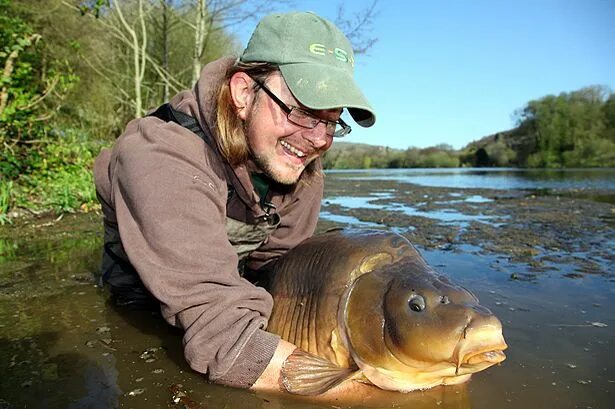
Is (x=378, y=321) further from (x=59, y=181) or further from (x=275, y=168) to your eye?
(x=59, y=181)

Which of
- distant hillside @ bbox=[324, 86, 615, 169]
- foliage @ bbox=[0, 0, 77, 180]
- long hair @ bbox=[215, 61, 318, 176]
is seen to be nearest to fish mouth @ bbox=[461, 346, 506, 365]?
long hair @ bbox=[215, 61, 318, 176]

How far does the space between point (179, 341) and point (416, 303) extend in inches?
43.0

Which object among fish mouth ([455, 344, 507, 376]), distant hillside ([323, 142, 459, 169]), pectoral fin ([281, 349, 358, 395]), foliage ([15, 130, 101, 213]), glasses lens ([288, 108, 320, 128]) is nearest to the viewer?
fish mouth ([455, 344, 507, 376])

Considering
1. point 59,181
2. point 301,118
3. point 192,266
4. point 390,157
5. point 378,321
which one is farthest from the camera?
point 390,157

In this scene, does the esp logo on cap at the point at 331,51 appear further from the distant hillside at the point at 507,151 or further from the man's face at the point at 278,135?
the distant hillside at the point at 507,151

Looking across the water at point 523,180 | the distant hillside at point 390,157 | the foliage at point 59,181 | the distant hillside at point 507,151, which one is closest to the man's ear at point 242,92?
the foliage at point 59,181

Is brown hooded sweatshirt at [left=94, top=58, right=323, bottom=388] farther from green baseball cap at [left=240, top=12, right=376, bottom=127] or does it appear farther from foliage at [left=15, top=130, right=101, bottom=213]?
foliage at [left=15, top=130, right=101, bottom=213]

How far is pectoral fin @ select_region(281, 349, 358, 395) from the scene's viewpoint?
1.53 m

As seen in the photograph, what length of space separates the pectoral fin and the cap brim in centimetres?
95

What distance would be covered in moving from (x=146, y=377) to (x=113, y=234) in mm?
1013

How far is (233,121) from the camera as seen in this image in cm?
195

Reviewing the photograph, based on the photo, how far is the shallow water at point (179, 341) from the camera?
1.55 metres

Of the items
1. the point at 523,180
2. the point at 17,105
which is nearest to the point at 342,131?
the point at 17,105

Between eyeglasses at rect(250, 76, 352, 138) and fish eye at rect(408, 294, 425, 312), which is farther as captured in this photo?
eyeglasses at rect(250, 76, 352, 138)
